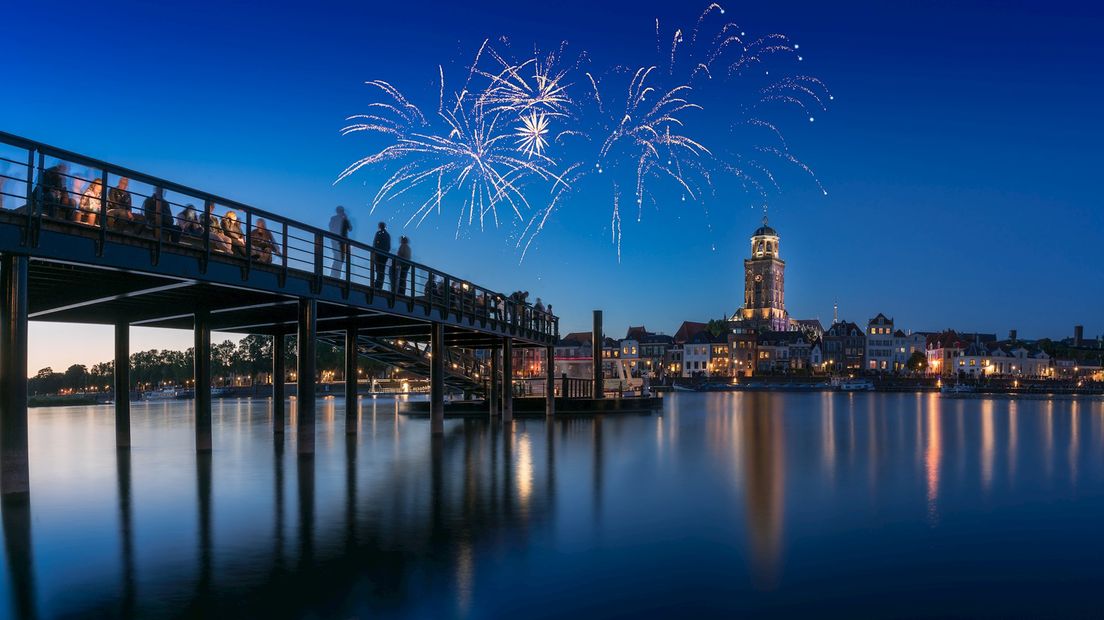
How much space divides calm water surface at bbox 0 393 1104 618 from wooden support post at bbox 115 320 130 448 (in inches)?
88.9

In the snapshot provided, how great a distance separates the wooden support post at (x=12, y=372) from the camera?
53.9ft

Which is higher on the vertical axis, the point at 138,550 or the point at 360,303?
the point at 360,303

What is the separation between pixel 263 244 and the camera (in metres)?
24.5

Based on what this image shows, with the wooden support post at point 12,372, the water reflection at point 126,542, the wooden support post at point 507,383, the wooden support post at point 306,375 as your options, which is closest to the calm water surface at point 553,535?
the water reflection at point 126,542

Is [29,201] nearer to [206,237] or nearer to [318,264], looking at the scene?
[206,237]

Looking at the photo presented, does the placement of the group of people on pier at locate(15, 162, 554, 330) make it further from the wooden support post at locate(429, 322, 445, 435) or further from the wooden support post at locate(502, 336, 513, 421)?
the wooden support post at locate(502, 336, 513, 421)

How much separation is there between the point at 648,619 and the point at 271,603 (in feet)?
14.9

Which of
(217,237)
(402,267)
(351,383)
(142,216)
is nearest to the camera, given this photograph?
(142,216)

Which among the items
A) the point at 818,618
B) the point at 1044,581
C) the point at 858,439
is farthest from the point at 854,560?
the point at 858,439

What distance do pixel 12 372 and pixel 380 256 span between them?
15.5 metres

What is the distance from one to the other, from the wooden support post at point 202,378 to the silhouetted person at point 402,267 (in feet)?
22.6

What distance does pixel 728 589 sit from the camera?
10.7 metres

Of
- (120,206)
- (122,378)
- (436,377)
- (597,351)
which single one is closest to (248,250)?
(120,206)

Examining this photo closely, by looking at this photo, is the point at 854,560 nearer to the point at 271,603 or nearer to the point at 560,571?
the point at 560,571
